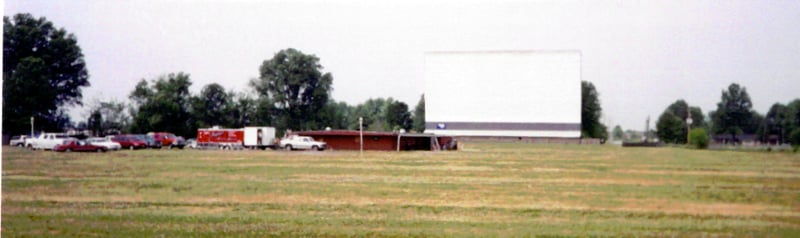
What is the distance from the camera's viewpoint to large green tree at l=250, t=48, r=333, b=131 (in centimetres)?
4869

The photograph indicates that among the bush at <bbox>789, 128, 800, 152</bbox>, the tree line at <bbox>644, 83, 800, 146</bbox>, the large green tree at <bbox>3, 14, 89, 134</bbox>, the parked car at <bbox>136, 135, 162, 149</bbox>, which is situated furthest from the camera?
the parked car at <bbox>136, 135, 162, 149</bbox>

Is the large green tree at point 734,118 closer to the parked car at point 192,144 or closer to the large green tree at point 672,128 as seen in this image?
the large green tree at point 672,128

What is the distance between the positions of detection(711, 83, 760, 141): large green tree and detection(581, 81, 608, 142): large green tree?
15.6 m

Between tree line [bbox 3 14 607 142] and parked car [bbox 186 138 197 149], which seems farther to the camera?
parked car [bbox 186 138 197 149]

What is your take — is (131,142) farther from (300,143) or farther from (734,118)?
(734,118)

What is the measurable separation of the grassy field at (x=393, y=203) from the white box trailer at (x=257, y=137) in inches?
857

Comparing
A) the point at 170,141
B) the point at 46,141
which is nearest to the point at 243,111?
the point at 170,141

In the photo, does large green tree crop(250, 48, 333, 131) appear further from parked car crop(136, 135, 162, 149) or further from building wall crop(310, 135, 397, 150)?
parked car crop(136, 135, 162, 149)

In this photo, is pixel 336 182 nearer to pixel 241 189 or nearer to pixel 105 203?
pixel 241 189

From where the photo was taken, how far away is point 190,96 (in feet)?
162

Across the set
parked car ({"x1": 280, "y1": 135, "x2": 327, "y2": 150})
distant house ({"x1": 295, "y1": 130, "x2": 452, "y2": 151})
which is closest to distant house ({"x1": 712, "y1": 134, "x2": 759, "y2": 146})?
distant house ({"x1": 295, "y1": 130, "x2": 452, "y2": 151})

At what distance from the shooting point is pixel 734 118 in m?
38.3

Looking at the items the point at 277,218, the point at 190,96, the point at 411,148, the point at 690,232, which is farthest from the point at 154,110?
the point at 690,232

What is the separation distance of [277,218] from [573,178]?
10876 mm
